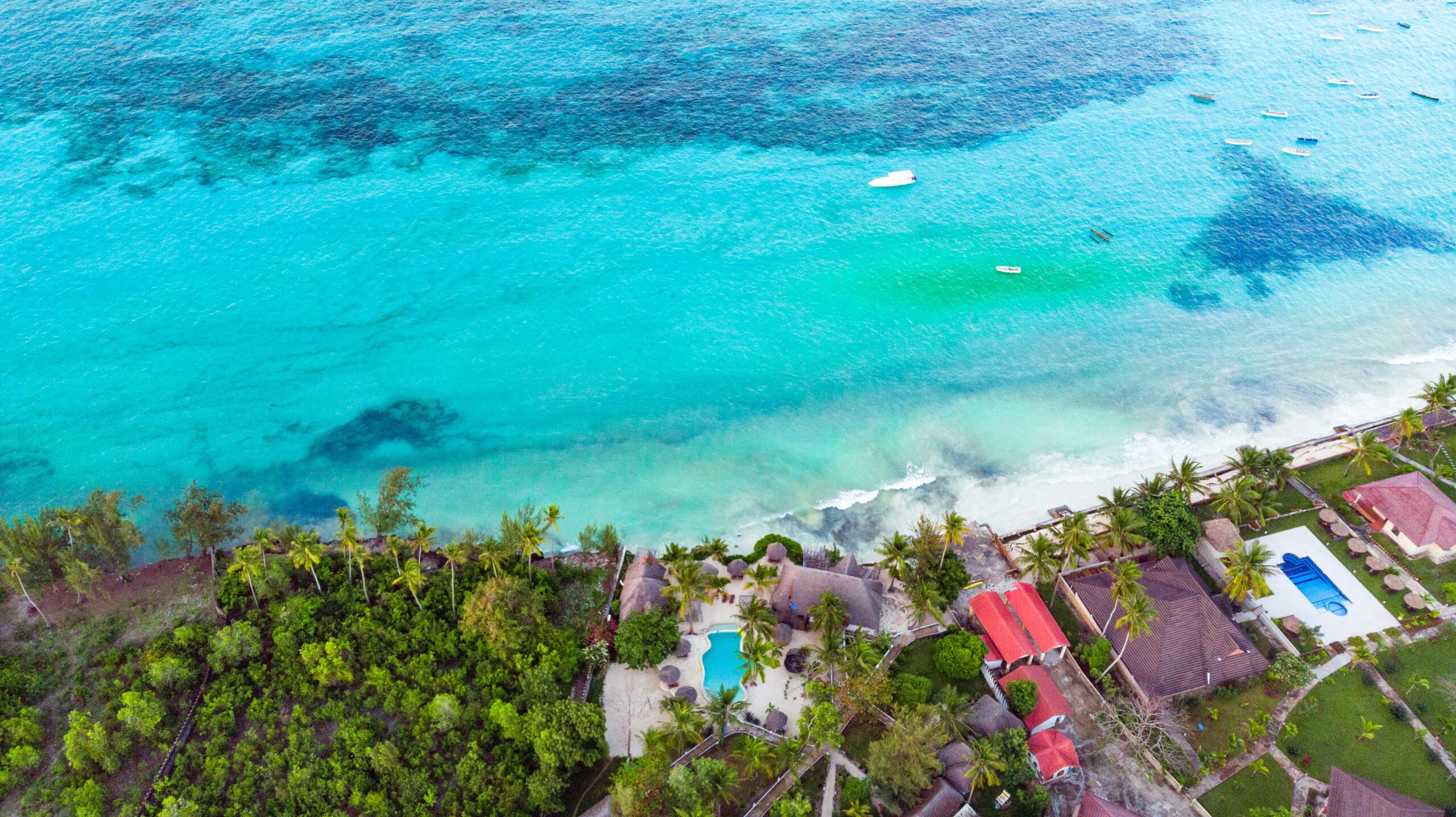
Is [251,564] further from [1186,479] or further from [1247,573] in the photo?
[1186,479]

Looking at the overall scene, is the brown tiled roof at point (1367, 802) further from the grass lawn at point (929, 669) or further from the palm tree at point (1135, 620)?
the grass lawn at point (929, 669)

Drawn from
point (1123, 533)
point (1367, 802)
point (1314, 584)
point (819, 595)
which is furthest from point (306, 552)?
point (1314, 584)

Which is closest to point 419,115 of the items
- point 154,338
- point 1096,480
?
point 154,338

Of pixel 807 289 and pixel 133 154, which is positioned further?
pixel 133 154

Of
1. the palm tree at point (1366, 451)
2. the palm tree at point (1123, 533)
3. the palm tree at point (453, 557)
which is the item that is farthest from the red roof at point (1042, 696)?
the palm tree at point (453, 557)

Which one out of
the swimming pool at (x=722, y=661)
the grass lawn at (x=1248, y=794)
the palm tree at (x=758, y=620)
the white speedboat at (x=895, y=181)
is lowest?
the grass lawn at (x=1248, y=794)

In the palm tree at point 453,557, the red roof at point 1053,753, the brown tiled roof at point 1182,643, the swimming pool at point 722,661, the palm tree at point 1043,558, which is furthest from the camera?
the palm tree at point 1043,558

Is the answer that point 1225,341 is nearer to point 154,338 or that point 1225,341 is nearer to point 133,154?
point 154,338
